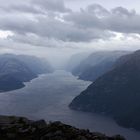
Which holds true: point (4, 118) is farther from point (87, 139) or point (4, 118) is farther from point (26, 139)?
point (87, 139)

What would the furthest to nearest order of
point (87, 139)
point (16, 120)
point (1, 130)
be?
point (16, 120), point (1, 130), point (87, 139)

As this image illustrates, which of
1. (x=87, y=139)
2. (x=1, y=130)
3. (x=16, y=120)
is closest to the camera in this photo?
(x=87, y=139)

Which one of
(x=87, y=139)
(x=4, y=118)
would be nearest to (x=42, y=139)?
(x=87, y=139)

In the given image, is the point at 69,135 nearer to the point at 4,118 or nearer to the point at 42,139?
the point at 42,139

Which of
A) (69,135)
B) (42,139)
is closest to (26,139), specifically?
(42,139)

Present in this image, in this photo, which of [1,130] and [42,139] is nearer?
[42,139]

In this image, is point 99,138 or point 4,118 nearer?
point 99,138

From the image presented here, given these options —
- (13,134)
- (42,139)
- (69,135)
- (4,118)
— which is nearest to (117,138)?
(69,135)
